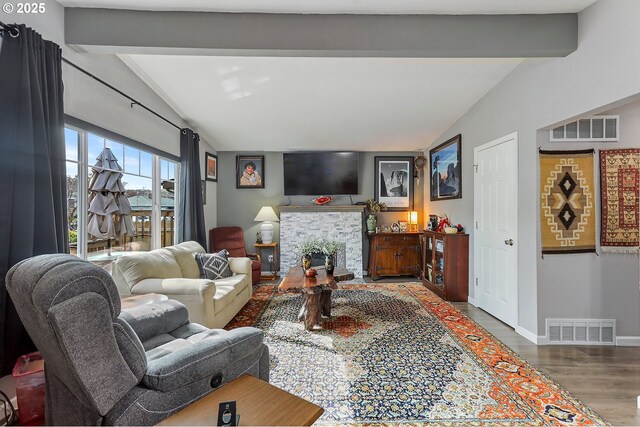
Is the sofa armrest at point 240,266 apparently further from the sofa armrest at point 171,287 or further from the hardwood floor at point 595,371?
the hardwood floor at point 595,371

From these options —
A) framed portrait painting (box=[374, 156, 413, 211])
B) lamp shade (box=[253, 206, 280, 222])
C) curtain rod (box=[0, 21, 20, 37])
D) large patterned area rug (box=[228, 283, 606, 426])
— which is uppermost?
curtain rod (box=[0, 21, 20, 37])

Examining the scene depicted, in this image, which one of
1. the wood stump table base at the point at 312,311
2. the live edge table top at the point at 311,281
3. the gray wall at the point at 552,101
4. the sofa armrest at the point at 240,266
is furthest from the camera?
the sofa armrest at the point at 240,266

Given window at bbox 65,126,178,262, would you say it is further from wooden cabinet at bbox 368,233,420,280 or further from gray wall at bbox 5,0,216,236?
wooden cabinet at bbox 368,233,420,280

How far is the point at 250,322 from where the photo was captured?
333cm

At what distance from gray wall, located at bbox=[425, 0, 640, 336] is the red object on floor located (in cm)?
383

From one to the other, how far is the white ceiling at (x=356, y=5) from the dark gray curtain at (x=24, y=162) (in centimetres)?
72

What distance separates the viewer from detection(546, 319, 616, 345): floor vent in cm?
284

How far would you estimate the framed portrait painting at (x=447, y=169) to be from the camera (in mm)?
4473

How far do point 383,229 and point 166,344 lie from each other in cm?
451

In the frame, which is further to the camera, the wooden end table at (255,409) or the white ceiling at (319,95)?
the white ceiling at (319,95)

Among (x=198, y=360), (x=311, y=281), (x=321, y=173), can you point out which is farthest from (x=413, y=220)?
(x=198, y=360)

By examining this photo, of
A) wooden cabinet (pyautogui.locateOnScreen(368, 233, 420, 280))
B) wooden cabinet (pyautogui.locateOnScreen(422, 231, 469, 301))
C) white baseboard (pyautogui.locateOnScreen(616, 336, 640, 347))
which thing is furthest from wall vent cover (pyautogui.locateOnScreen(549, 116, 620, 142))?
wooden cabinet (pyautogui.locateOnScreen(368, 233, 420, 280))

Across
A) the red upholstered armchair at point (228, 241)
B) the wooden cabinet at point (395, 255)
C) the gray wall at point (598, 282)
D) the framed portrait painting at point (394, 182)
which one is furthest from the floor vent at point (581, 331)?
the red upholstered armchair at point (228, 241)

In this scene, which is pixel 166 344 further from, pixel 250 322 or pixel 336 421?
pixel 250 322
